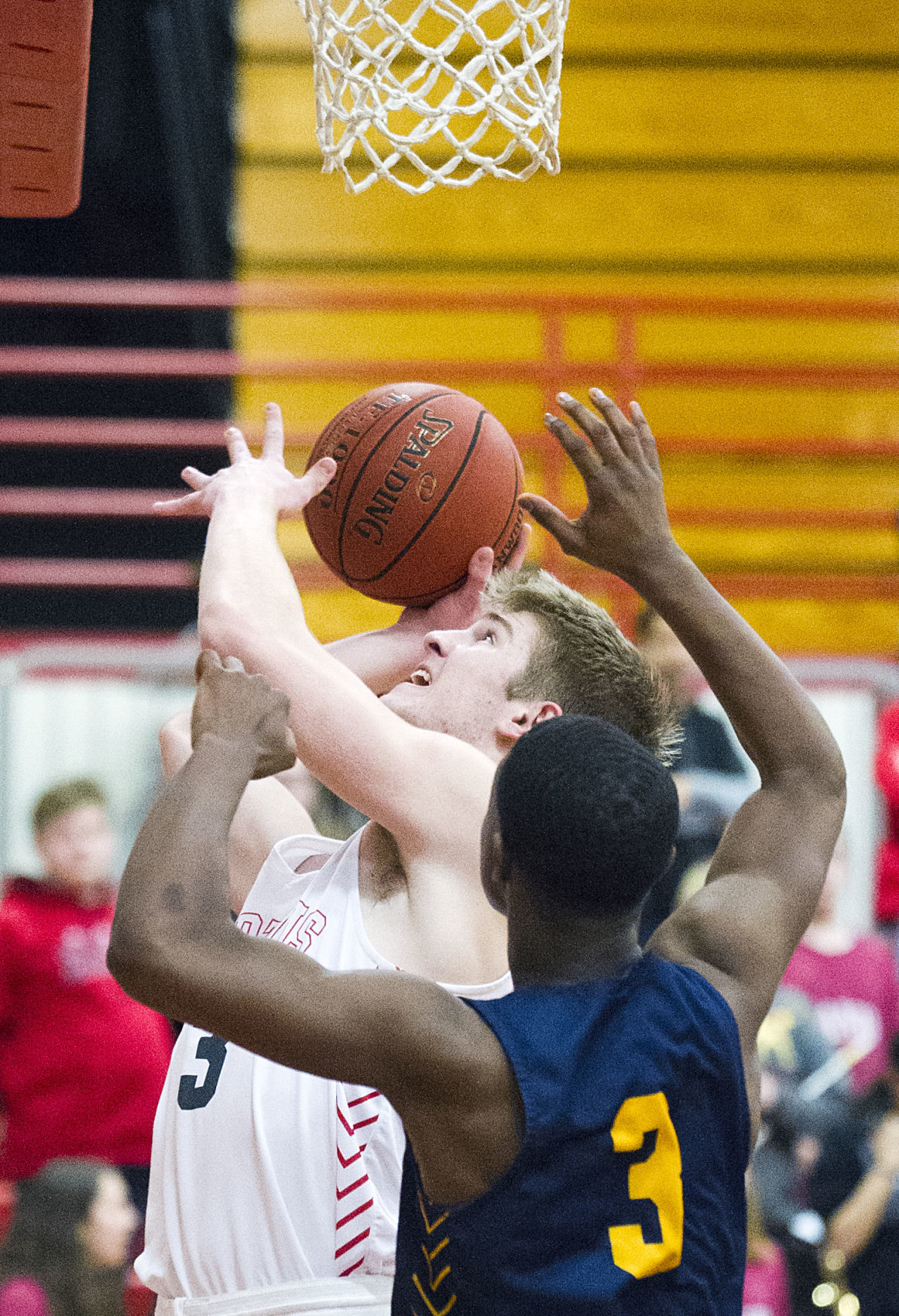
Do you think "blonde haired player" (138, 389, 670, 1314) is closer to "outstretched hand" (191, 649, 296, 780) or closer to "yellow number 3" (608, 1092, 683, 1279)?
"outstretched hand" (191, 649, 296, 780)

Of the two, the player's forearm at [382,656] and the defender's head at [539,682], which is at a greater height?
the defender's head at [539,682]

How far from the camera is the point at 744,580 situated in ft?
20.0

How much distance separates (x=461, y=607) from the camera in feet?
9.53

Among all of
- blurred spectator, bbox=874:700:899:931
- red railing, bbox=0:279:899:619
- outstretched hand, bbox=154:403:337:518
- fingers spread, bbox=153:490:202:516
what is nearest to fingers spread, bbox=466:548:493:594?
outstretched hand, bbox=154:403:337:518

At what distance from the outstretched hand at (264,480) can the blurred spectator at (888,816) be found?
3428 mm

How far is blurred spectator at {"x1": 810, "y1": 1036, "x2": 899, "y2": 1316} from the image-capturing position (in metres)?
4.51

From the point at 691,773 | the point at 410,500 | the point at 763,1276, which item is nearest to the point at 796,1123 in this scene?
the point at 763,1276

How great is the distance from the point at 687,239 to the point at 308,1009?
6670 millimetres

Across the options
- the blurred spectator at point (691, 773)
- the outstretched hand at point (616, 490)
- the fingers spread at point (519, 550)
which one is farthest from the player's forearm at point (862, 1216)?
the outstretched hand at point (616, 490)

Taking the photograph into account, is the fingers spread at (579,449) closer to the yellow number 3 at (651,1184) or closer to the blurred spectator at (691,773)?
the yellow number 3 at (651,1184)

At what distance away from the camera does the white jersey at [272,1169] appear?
215 cm

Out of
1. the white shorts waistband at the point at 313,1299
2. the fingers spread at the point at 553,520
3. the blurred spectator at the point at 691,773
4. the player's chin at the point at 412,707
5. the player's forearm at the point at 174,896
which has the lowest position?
the blurred spectator at the point at 691,773

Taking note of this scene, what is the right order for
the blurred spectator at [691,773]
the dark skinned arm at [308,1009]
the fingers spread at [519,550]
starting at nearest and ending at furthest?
1. the dark skinned arm at [308,1009]
2. the fingers spread at [519,550]
3. the blurred spectator at [691,773]

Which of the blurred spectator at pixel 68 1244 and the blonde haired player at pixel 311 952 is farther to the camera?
the blurred spectator at pixel 68 1244
